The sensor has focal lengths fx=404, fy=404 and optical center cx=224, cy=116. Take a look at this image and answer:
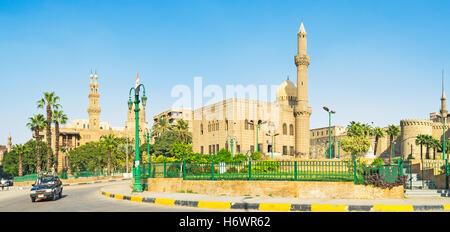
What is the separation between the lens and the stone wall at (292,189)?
14.8m

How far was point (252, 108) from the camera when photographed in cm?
6500

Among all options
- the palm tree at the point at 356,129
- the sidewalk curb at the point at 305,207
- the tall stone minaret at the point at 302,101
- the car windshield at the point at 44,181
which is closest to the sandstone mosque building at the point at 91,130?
the tall stone minaret at the point at 302,101

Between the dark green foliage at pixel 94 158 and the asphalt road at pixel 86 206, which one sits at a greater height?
the asphalt road at pixel 86 206

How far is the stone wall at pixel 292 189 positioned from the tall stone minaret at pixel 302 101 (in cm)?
5303

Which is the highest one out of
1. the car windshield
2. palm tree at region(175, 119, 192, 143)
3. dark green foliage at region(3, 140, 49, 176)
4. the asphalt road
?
palm tree at region(175, 119, 192, 143)

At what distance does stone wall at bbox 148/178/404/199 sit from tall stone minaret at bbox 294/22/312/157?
53034mm

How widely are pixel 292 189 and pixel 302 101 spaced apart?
55.1 metres

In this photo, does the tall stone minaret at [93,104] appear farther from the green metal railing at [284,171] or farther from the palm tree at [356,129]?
the green metal railing at [284,171]

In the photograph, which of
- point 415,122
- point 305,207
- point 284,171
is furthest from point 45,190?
point 415,122

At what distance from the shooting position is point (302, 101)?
69688mm

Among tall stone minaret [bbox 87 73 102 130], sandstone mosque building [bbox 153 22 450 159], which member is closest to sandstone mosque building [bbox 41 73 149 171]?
tall stone minaret [bbox 87 73 102 130]

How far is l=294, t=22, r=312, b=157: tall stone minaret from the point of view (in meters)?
69.4

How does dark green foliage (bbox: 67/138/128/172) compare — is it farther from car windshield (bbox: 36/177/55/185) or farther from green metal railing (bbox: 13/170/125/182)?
car windshield (bbox: 36/177/55/185)

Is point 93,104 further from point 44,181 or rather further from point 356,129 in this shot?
point 44,181
